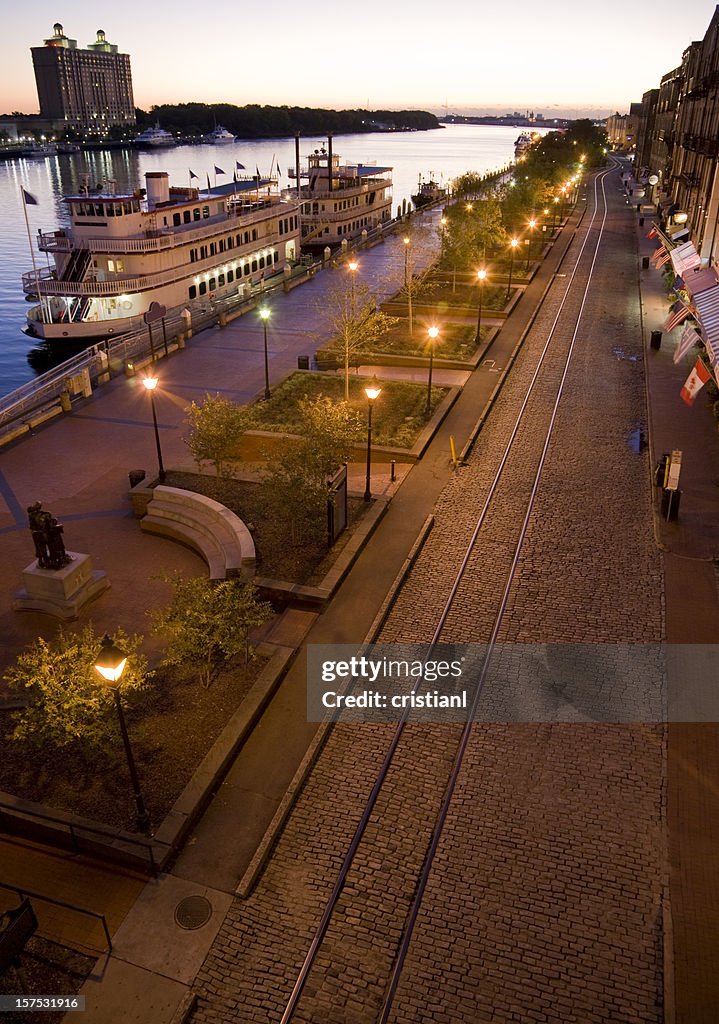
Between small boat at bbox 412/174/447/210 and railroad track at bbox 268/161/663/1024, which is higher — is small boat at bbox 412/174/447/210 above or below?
above

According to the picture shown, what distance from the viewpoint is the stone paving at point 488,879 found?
30.1ft

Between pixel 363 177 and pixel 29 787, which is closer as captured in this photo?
pixel 29 787

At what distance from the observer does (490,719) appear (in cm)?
1361

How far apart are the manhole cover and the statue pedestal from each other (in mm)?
8194

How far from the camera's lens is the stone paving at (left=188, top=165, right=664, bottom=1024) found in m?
9.19

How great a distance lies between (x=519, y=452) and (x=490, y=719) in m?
13.1

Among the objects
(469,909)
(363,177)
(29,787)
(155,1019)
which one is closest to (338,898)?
(469,909)

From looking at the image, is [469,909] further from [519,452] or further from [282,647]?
[519,452]

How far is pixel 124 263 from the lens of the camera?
4369cm

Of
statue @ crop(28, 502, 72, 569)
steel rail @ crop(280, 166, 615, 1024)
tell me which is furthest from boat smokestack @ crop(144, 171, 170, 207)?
steel rail @ crop(280, 166, 615, 1024)

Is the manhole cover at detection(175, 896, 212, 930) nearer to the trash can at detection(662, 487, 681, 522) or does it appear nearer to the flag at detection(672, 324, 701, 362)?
the trash can at detection(662, 487, 681, 522)

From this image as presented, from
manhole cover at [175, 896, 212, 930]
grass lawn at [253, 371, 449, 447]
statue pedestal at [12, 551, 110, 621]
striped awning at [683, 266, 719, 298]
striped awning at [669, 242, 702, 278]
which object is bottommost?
manhole cover at [175, 896, 212, 930]

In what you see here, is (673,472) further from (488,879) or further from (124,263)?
(124,263)

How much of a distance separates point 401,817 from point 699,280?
3010 cm
